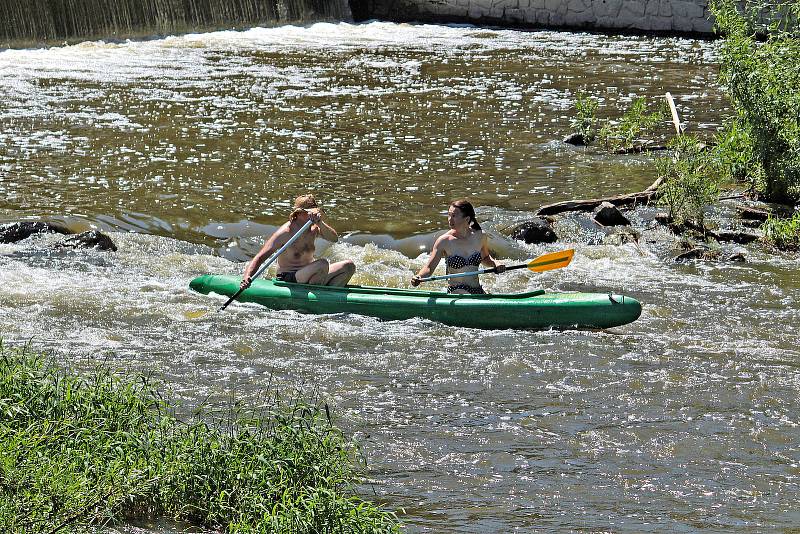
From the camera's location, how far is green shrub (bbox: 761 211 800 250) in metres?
9.76

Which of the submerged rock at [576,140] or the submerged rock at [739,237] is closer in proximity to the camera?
the submerged rock at [739,237]

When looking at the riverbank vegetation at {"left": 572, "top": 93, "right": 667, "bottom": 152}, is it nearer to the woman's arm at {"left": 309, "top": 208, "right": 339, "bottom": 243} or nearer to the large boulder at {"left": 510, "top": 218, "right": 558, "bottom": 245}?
the large boulder at {"left": 510, "top": 218, "right": 558, "bottom": 245}

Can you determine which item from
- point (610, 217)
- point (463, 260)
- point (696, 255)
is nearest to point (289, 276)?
point (463, 260)

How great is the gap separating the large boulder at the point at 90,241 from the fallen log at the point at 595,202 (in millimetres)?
4082

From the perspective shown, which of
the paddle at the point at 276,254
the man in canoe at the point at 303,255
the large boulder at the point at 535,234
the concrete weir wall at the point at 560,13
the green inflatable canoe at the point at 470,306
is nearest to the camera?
the green inflatable canoe at the point at 470,306

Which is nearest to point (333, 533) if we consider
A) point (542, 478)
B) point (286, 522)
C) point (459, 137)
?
point (286, 522)

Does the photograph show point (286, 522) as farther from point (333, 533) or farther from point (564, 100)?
point (564, 100)

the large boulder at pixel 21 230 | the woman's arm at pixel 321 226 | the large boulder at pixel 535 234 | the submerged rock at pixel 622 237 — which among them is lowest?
the submerged rock at pixel 622 237

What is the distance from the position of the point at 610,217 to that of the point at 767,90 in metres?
1.89

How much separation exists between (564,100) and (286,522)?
13.5m

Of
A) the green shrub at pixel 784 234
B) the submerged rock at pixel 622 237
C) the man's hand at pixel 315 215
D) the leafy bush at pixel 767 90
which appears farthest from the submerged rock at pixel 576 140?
the man's hand at pixel 315 215

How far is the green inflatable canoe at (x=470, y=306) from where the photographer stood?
25.5 feet

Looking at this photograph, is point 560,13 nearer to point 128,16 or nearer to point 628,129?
point 128,16

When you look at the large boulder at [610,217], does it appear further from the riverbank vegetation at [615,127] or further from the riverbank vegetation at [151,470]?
the riverbank vegetation at [151,470]
